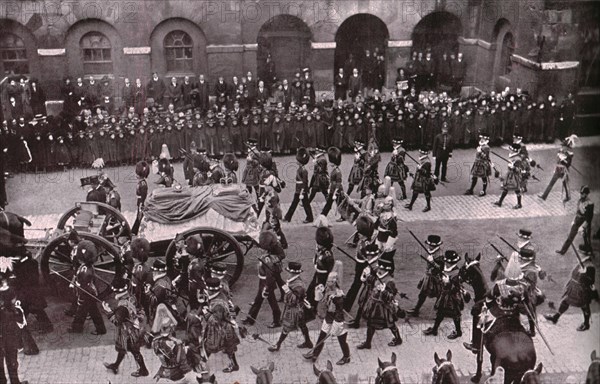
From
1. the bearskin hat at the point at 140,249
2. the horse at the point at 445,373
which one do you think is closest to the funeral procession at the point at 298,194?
the horse at the point at 445,373

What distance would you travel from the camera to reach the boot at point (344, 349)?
33.4 feet

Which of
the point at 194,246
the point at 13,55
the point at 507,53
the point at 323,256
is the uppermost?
the point at 507,53

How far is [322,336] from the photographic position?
10.3 metres

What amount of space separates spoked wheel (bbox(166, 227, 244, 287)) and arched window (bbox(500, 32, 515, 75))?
44.8 feet

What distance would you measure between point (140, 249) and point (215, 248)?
Answer: 5.62 ft

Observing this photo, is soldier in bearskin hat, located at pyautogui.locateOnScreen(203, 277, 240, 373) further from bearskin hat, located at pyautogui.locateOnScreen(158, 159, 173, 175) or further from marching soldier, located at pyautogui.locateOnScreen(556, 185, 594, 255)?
marching soldier, located at pyautogui.locateOnScreen(556, 185, 594, 255)

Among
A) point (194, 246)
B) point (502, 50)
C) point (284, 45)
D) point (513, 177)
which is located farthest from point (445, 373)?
point (284, 45)

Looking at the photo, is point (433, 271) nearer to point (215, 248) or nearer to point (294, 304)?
point (294, 304)

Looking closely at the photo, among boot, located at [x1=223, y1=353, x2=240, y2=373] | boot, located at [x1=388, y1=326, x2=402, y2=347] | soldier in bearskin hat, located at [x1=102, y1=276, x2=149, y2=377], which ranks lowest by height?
boot, located at [x1=223, y1=353, x2=240, y2=373]

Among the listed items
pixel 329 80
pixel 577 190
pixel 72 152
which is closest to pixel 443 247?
pixel 577 190

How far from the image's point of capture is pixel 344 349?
33.8ft

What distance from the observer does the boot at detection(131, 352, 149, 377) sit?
32.7ft

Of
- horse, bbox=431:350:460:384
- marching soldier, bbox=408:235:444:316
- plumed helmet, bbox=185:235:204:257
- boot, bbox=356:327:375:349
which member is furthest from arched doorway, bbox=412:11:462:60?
horse, bbox=431:350:460:384

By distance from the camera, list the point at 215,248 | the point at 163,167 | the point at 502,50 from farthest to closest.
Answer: the point at 502,50 → the point at 163,167 → the point at 215,248
